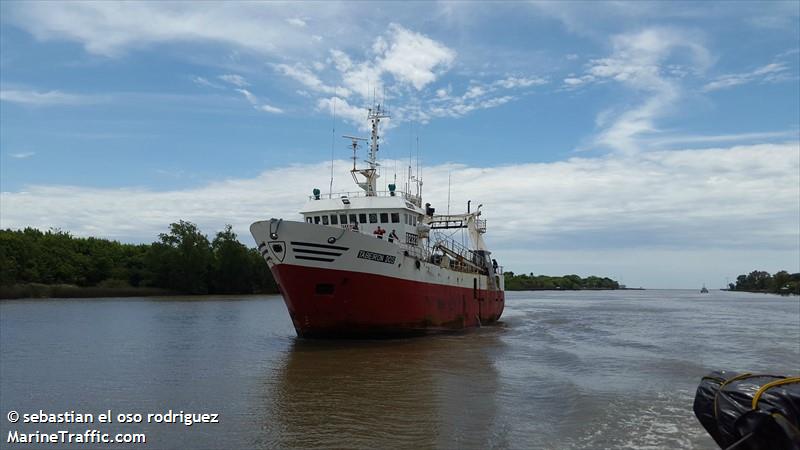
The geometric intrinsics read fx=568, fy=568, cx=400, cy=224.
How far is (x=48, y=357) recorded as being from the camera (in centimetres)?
1662

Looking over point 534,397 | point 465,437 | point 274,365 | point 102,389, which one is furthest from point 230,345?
point 465,437

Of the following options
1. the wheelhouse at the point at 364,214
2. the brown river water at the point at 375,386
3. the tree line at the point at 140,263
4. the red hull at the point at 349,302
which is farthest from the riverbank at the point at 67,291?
the red hull at the point at 349,302

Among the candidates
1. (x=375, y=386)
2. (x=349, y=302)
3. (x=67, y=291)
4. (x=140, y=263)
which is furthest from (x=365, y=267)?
(x=140, y=263)

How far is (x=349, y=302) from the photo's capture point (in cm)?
1936

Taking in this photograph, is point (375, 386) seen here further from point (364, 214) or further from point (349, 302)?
point (364, 214)

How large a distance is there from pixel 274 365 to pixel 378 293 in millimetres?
5164

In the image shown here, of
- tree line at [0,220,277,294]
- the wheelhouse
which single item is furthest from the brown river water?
tree line at [0,220,277,294]

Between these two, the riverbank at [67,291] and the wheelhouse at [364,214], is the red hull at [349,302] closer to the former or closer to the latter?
the wheelhouse at [364,214]

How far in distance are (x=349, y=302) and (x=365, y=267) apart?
134 centimetres

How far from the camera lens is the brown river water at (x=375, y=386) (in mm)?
8945

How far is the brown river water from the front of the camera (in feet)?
29.3

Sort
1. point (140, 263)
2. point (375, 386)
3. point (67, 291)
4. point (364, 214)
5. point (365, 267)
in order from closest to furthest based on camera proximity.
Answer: point (375, 386), point (365, 267), point (364, 214), point (67, 291), point (140, 263)

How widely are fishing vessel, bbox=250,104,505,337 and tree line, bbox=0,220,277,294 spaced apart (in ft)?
169

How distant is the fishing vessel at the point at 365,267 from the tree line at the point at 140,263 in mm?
51432
